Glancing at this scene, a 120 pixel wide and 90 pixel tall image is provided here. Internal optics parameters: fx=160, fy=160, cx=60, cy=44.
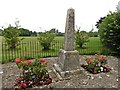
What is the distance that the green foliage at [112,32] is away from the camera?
31.3ft

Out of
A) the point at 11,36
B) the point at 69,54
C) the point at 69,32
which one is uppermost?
the point at 69,32

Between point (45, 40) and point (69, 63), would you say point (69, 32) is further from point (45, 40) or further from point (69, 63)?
point (45, 40)

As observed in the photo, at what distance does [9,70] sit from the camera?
6531 mm

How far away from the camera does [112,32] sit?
9.70 meters

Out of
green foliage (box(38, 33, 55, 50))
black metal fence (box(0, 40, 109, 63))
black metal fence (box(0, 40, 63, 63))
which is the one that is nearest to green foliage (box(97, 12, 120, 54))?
black metal fence (box(0, 40, 109, 63))

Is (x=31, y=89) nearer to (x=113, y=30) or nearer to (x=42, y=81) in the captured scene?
(x=42, y=81)

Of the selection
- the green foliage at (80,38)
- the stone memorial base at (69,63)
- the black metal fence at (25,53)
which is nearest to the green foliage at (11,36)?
the black metal fence at (25,53)

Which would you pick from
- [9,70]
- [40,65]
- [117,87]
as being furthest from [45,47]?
[117,87]

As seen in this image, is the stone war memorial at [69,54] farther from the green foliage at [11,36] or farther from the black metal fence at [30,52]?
the green foliage at [11,36]

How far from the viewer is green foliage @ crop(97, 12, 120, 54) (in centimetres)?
953

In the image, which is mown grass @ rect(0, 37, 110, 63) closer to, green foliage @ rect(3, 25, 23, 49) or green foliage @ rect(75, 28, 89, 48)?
green foliage @ rect(3, 25, 23, 49)

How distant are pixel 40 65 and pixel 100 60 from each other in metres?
2.49

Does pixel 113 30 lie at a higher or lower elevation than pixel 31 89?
higher

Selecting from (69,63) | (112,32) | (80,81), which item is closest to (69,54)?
(69,63)
